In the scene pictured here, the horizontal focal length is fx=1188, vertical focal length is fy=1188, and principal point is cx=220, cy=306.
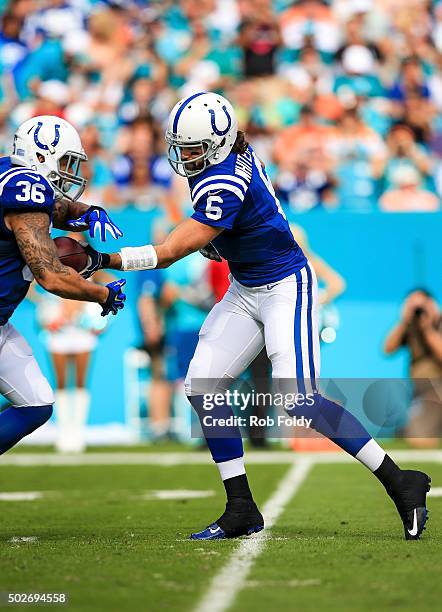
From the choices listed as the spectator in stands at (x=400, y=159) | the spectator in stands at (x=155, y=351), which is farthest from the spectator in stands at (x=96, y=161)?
the spectator in stands at (x=400, y=159)

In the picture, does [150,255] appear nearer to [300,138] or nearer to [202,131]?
[202,131]

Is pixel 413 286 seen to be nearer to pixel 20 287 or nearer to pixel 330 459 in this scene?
pixel 330 459

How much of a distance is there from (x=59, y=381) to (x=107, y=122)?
367 cm

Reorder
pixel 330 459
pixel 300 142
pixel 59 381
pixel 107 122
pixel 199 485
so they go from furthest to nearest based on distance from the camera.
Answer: pixel 107 122, pixel 300 142, pixel 59 381, pixel 330 459, pixel 199 485

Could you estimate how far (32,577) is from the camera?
399 centimetres

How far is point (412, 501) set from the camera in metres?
4.93

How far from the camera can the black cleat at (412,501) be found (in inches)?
194

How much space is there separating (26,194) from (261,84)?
844 centimetres

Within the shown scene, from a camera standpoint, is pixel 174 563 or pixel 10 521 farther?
pixel 10 521

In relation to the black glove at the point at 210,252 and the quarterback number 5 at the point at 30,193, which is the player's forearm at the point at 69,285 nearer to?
the quarterback number 5 at the point at 30,193

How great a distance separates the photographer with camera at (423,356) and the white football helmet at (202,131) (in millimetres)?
5019

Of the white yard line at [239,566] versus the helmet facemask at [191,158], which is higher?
the helmet facemask at [191,158]

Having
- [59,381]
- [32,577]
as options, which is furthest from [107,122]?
[32,577]

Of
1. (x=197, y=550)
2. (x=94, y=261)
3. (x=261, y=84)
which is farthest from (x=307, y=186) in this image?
(x=197, y=550)
